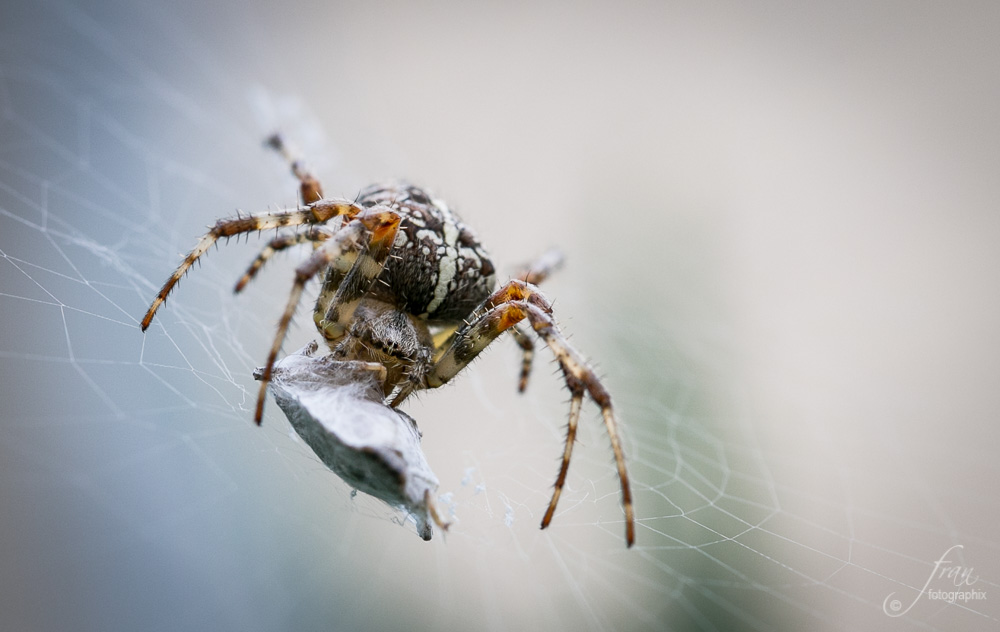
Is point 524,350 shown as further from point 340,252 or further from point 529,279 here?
point 340,252

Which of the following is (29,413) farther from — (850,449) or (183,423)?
(850,449)

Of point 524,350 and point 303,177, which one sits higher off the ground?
point 303,177

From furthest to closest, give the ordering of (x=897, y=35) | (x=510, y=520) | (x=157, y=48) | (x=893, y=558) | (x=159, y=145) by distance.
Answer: (x=897, y=35)
(x=157, y=48)
(x=159, y=145)
(x=893, y=558)
(x=510, y=520)

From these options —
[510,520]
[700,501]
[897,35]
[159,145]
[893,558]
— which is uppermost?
[897,35]

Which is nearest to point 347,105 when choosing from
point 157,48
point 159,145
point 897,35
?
point 157,48

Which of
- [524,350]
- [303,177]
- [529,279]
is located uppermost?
[303,177]

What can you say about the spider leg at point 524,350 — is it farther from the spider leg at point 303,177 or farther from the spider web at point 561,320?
the spider leg at point 303,177

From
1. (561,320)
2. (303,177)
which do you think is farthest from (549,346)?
(303,177)

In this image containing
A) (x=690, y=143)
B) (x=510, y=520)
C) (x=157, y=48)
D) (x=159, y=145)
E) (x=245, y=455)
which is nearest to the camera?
(x=510, y=520)
